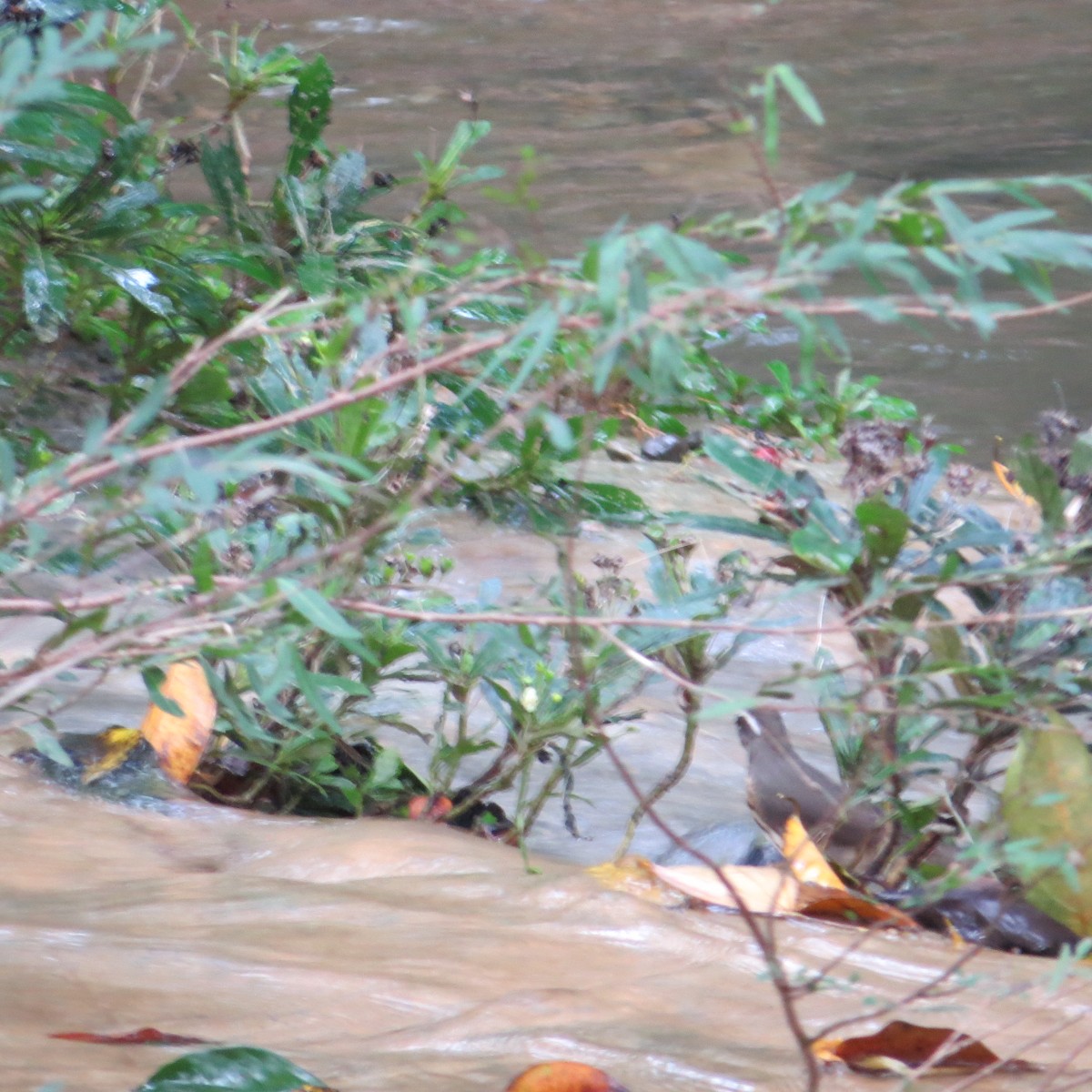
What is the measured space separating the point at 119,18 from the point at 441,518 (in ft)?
4.29

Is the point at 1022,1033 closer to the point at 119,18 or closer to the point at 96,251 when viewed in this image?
the point at 96,251

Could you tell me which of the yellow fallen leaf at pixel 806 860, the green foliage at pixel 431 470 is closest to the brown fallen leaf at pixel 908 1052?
the green foliage at pixel 431 470

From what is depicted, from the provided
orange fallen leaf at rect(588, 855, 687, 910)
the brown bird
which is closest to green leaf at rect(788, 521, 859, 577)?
the brown bird

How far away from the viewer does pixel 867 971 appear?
1615 millimetres

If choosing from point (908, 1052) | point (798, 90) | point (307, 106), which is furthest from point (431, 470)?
point (307, 106)

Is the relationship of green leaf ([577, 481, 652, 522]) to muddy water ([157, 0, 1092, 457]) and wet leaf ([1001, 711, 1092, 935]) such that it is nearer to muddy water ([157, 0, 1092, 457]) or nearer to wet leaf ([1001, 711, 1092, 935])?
wet leaf ([1001, 711, 1092, 935])

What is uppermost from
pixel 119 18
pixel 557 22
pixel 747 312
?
pixel 557 22

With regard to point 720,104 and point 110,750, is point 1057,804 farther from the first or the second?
point 720,104

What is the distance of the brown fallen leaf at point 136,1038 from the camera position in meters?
1.30

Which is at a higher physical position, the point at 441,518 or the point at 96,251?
the point at 96,251

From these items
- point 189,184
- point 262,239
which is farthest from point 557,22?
point 262,239

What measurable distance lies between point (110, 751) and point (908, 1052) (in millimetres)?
1184

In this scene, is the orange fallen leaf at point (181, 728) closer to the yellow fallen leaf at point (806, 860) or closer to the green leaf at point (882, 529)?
the yellow fallen leaf at point (806, 860)

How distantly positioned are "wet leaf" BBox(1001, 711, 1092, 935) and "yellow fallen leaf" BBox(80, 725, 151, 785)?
1.14 meters
